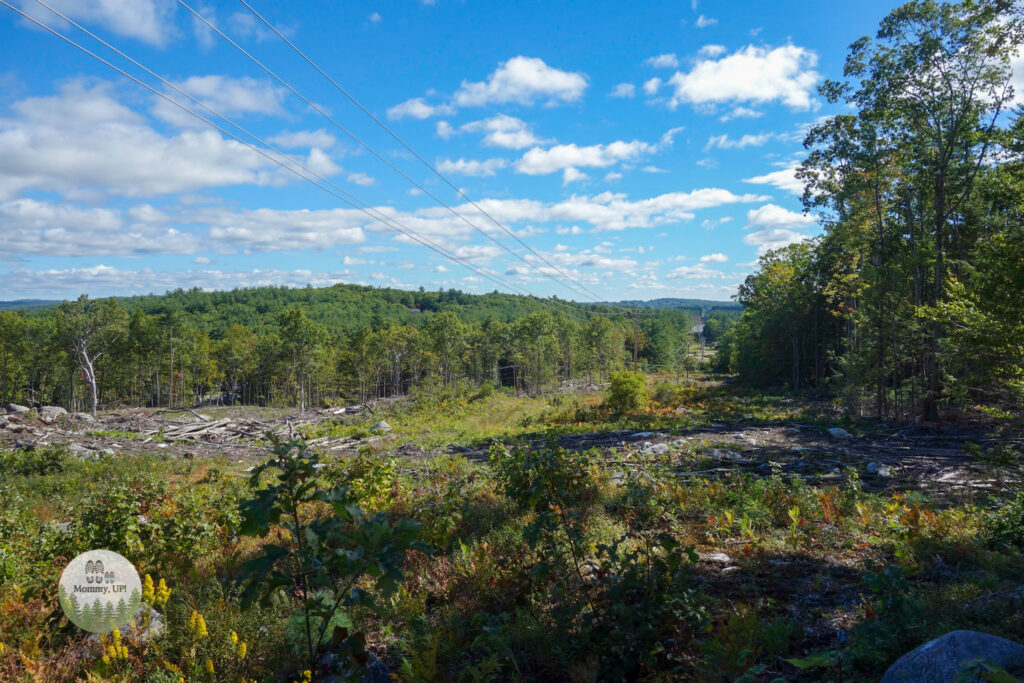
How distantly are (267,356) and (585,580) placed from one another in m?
59.9

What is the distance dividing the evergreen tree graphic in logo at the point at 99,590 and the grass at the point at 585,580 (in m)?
0.56

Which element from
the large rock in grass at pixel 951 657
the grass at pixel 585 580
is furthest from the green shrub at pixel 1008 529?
the large rock in grass at pixel 951 657

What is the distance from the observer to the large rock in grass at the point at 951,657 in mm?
2775

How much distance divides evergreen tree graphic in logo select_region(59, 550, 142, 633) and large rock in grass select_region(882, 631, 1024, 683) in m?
4.80

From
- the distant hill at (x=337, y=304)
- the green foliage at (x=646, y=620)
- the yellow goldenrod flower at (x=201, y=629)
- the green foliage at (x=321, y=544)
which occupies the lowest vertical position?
the yellow goldenrod flower at (x=201, y=629)

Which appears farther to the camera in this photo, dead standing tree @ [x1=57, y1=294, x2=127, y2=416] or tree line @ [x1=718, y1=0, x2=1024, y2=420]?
dead standing tree @ [x1=57, y1=294, x2=127, y2=416]

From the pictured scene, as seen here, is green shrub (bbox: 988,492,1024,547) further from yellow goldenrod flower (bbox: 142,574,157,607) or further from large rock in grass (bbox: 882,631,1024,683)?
yellow goldenrod flower (bbox: 142,574,157,607)

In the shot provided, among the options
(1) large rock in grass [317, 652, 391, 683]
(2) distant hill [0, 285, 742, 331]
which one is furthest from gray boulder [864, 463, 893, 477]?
(2) distant hill [0, 285, 742, 331]

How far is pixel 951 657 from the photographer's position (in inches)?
110

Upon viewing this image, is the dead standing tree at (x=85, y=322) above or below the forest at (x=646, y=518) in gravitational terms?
above

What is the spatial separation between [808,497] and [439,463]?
7.74m

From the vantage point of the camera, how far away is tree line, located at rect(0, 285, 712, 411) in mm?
41656

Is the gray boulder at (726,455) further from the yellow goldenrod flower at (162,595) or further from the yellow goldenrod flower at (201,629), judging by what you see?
the yellow goldenrod flower at (162,595)

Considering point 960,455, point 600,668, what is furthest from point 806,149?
point 600,668
